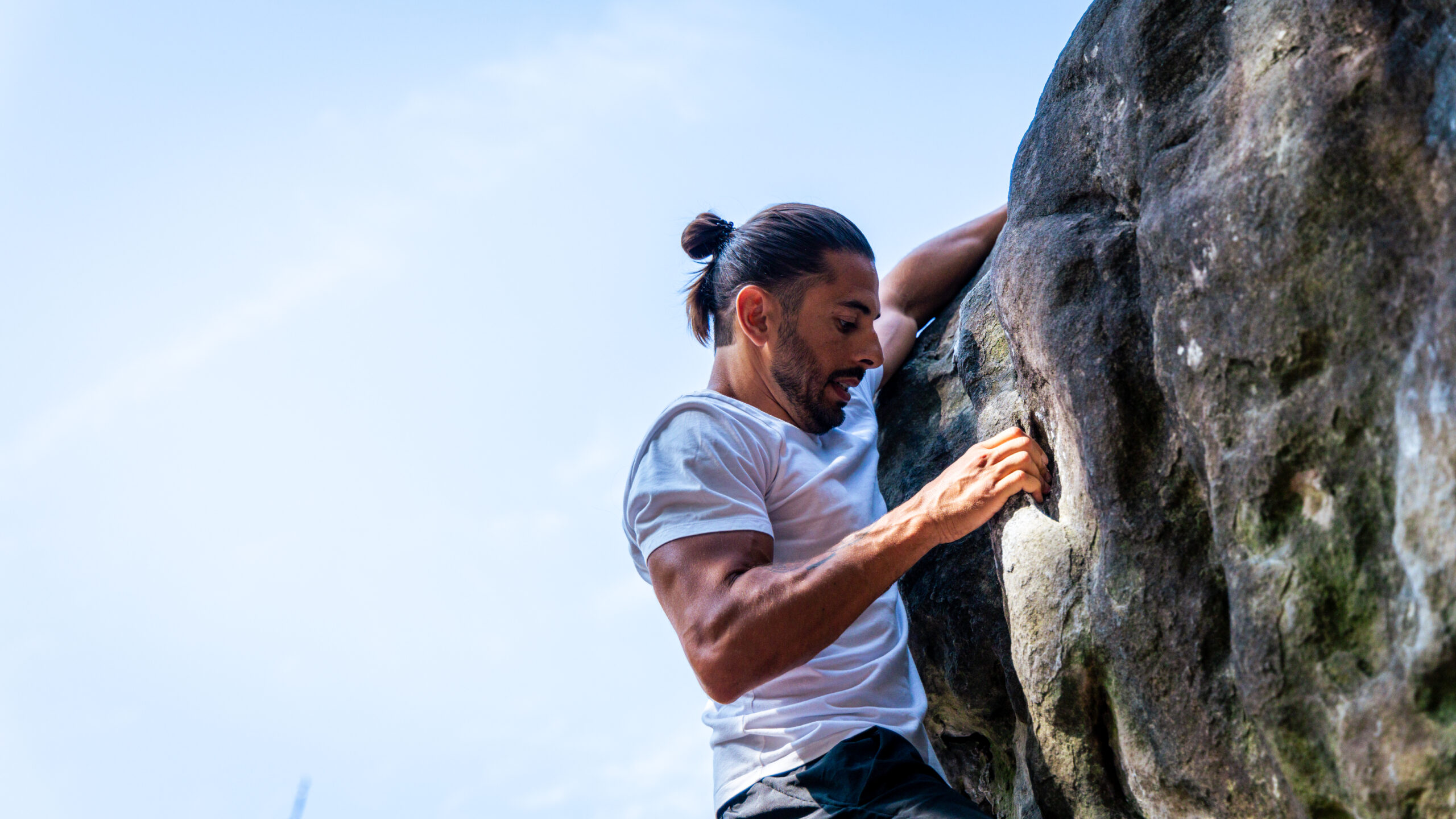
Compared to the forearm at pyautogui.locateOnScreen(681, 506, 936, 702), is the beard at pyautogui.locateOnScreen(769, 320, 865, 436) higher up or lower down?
higher up

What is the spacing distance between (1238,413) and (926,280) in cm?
235

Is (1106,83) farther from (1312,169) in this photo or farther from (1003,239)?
(1312,169)

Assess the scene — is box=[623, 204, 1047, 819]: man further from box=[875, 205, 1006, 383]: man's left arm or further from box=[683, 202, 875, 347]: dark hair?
box=[875, 205, 1006, 383]: man's left arm

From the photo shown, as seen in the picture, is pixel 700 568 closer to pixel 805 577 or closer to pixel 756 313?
pixel 805 577

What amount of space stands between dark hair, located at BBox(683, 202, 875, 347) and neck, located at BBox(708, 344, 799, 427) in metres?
0.11

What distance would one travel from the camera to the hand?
2953 millimetres

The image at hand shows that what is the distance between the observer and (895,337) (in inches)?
172

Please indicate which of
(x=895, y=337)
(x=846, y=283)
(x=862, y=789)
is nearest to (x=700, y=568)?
(x=862, y=789)

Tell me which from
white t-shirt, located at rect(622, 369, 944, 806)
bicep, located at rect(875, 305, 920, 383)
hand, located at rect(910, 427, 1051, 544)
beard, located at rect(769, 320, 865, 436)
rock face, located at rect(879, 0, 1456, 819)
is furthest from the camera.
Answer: bicep, located at rect(875, 305, 920, 383)

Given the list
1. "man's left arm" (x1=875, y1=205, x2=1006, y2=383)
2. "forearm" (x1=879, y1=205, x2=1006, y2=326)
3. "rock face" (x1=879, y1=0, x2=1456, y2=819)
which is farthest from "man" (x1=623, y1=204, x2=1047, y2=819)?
"forearm" (x1=879, y1=205, x2=1006, y2=326)

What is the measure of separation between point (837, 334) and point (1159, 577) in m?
1.66

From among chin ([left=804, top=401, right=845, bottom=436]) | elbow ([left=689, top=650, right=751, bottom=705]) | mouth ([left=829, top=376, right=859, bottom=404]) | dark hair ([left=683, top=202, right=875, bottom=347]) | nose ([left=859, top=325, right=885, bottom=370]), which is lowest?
elbow ([left=689, top=650, right=751, bottom=705])

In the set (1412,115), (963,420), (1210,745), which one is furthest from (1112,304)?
(963,420)

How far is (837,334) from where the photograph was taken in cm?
390
